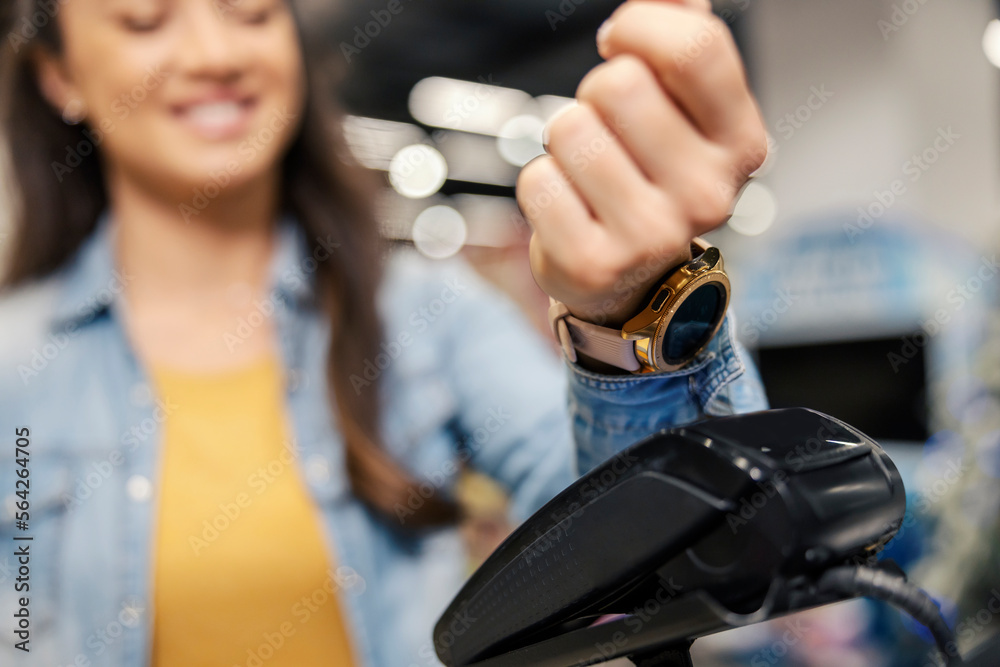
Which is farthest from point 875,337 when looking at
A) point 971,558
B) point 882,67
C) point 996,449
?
point 882,67

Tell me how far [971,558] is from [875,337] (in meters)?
0.82

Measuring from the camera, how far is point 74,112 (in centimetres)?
78

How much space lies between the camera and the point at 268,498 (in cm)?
82

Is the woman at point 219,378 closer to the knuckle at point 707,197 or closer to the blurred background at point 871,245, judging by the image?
the knuckle at point 707,197

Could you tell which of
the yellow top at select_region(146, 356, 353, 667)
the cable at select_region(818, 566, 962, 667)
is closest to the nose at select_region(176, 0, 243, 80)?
the yellow top at select_region(146, 356, 353, 667)

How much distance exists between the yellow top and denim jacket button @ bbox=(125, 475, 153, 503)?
0.01 metres

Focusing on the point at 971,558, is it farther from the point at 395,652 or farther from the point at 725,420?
the point at 725,420

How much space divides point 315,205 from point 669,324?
26.7 inches

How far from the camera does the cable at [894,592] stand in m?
0.31

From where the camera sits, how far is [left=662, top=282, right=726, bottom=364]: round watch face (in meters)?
0.43

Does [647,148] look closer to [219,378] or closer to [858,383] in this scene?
[219,378]

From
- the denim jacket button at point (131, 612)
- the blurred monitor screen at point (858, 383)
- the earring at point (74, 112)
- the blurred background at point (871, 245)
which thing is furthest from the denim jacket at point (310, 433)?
the blurred monitor screen at point (858, 383)

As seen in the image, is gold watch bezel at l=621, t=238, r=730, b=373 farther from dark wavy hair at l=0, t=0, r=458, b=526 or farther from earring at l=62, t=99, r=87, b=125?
earring at l=62, t=99, r=87, b=125

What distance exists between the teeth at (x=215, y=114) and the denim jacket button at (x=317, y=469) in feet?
1.48
